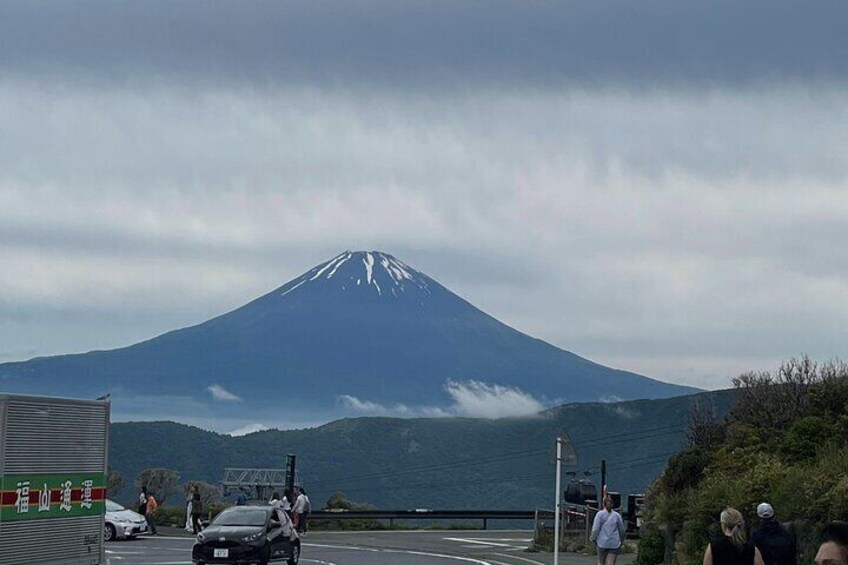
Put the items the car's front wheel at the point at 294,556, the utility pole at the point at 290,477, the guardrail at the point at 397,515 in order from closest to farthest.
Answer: the car's front wheel at the point at 294,556 → the utility pole at the point at 290,477 → the guardrail at the point at 397,515

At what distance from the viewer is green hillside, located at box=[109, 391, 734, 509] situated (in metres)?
168

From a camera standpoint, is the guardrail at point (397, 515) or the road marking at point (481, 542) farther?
the guardrail at point (397, 515)

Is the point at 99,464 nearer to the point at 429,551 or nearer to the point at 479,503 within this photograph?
the point at 429,551

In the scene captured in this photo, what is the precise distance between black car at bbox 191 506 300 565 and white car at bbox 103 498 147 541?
13213 mm

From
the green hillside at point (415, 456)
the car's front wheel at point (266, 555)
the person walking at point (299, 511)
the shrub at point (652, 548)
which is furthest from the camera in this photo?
the green hillside at point (415, 456)

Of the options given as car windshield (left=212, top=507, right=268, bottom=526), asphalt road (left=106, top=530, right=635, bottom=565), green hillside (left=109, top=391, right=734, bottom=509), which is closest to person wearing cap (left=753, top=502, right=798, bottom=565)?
car windshield (left=212, top=507, right=268, bottom=526)

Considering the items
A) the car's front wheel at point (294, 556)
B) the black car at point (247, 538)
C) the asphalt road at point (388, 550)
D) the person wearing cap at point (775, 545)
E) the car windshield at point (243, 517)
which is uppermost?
the person wearing cap at point (775, 545)

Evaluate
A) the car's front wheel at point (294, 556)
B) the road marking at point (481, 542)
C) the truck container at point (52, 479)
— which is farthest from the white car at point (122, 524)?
the truck container at point (52, 479)

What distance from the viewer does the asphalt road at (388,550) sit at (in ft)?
118

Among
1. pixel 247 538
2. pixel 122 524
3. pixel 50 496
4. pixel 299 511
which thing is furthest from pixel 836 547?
pixel 299 511

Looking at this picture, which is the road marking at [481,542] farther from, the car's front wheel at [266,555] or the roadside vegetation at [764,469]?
the car's front wheel at [266,555]

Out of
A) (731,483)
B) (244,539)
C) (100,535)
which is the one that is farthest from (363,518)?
(100,535)

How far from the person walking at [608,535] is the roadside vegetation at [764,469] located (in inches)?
51.1

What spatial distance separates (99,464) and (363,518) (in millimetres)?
38398
